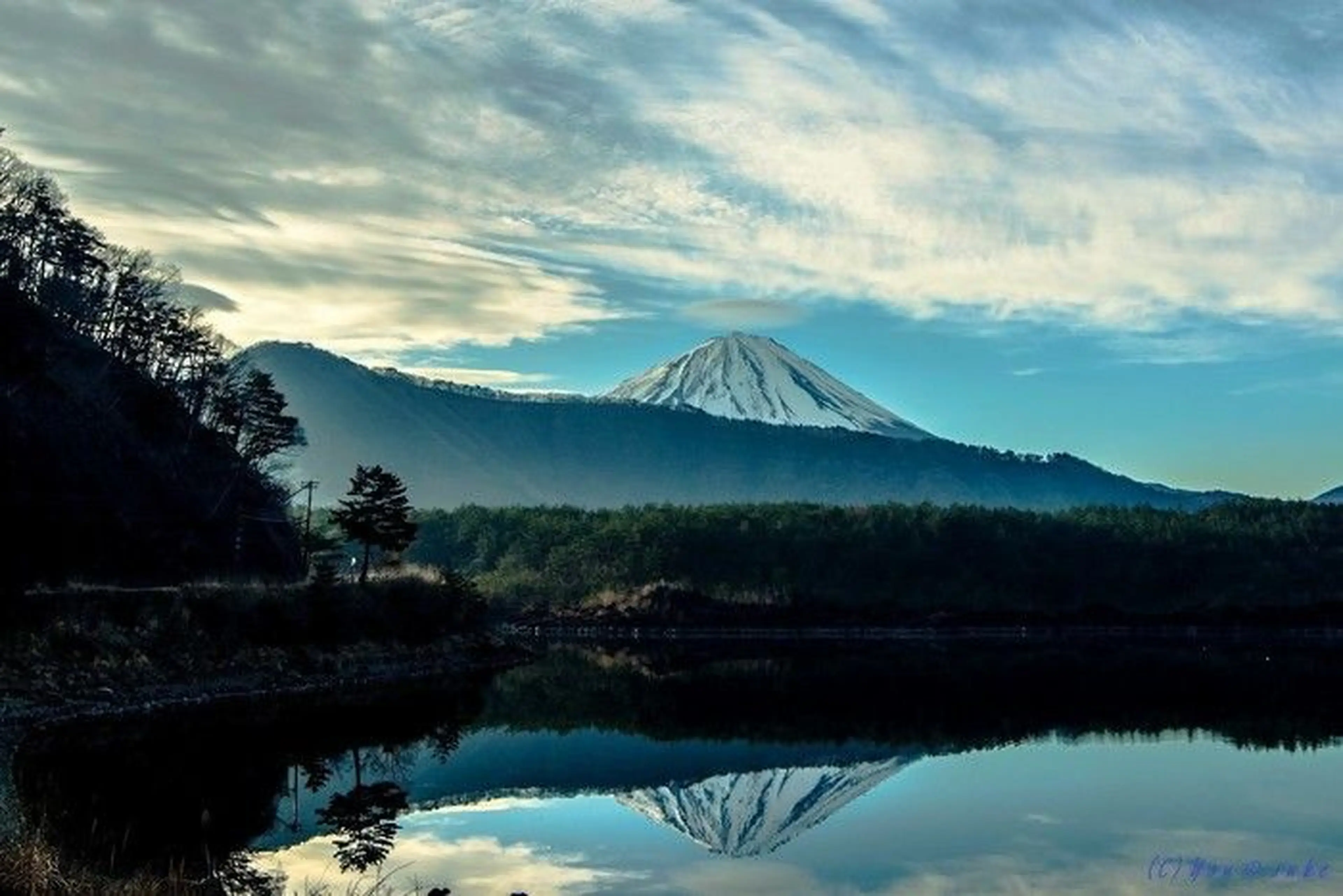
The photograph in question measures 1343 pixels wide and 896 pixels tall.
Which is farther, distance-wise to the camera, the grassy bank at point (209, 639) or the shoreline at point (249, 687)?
the grassy bank at point (209, 639)

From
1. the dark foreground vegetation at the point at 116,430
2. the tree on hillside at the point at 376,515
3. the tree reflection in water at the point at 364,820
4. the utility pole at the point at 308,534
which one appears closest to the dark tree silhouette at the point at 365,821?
the tree reflection in water at the point at 364,820

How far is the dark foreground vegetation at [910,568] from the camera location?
151250 mm

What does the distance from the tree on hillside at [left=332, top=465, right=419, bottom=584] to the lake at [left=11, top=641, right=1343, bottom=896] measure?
16.2 meters

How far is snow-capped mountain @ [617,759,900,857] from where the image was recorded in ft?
105

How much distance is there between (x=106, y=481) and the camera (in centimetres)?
6888

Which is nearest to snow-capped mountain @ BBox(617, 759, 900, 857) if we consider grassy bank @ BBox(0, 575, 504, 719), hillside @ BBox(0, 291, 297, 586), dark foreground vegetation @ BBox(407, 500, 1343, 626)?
grassy bank @ BBox(0, 575, 504, 719)

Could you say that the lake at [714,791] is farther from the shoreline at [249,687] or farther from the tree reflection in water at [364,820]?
the shoreline at [249,687]

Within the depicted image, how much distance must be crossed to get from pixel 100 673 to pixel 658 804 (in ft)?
76.0

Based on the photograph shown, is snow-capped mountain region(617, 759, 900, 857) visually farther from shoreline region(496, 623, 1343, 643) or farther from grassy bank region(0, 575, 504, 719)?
shoreline region(496, 623, 1343, 643)

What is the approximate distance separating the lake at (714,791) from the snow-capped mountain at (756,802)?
6.4 inches

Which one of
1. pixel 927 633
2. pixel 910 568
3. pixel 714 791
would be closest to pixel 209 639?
pixel 714 791

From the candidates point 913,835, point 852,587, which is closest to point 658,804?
point 913,835

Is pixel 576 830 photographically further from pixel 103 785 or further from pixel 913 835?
pixel 103 785

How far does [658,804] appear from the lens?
37.4 m
